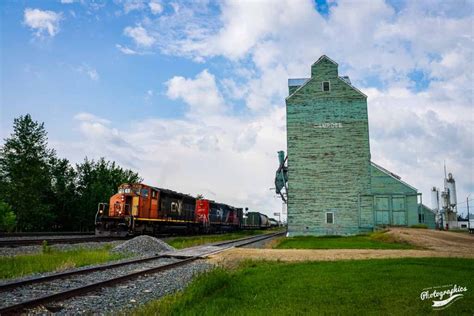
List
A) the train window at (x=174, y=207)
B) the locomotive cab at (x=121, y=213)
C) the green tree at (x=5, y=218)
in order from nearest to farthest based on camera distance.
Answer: the locomotive cab at (x=121, y=213) → the green tree at (x=5, y=218) → the train window at (x=174, y=207)

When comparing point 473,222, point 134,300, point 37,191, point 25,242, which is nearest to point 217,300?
point 134,300

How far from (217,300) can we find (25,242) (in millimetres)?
16876

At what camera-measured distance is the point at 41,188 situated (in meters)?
44.7

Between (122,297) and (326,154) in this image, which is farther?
(326,154)

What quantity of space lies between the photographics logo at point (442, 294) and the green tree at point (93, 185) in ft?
153

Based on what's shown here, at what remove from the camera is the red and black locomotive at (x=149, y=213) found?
27.7m

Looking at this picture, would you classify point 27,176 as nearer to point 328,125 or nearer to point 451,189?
point 328,125

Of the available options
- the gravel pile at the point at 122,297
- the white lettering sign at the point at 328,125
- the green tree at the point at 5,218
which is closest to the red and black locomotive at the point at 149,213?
the green tree at the point at 5,218

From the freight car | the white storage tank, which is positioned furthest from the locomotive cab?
the white storage tank

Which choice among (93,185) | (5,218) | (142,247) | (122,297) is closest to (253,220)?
(93,185)

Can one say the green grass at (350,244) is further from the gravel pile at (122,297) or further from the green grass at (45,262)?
the gravel pile at (122,297)

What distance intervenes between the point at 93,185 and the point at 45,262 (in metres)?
38.4

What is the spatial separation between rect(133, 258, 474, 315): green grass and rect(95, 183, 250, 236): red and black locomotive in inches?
737

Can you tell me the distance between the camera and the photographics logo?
6.88 m
